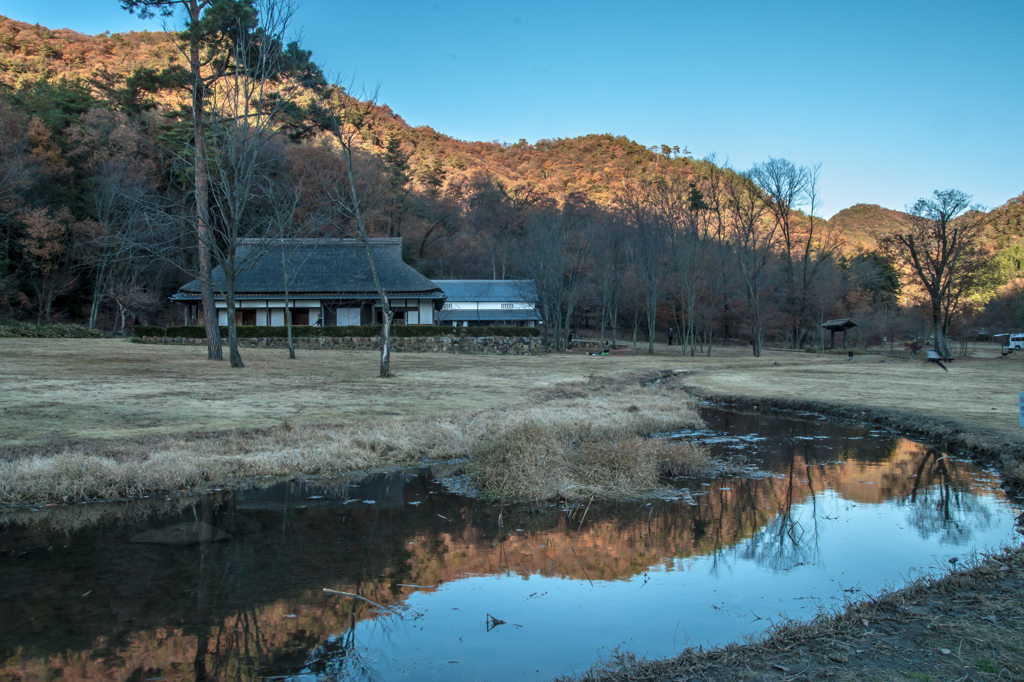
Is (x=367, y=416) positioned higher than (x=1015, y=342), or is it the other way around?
(x=1015, y=342)

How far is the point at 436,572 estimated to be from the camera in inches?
260

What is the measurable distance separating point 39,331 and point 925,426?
37879 mm

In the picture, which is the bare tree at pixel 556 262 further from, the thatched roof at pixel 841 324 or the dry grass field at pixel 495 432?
the thatched roof at pixel 841 324

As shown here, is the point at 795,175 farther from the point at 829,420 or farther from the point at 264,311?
the point at 264,311

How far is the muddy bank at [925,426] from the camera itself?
36.4 ft

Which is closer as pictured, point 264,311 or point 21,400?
point 21,400

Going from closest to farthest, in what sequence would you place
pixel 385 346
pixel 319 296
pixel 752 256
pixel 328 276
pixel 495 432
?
pixel 495 432, pixel 385 346, pixel 319 296, pixel 328 276, pixel 752 256

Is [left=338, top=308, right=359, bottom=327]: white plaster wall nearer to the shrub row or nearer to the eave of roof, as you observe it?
the eave of roof

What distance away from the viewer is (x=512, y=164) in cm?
9700

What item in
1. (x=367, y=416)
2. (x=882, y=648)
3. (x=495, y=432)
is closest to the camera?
(x=882, y=648)

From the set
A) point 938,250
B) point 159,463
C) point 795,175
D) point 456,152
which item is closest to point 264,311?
point 159,463

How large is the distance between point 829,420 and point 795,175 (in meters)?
38.9

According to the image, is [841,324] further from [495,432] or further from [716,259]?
[495,432]

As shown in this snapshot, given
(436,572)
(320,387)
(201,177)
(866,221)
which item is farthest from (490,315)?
(866,221)
